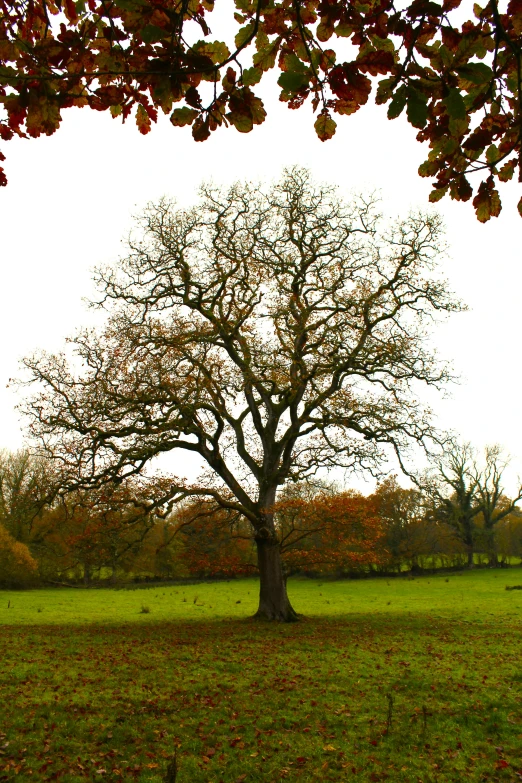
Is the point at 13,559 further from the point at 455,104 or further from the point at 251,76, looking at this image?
the point at 455,104

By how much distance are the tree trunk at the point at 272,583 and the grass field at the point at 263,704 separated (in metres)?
1.79

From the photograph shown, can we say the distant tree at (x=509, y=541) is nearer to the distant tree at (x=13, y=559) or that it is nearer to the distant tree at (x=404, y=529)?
the distant tree at (x=404, y=529)

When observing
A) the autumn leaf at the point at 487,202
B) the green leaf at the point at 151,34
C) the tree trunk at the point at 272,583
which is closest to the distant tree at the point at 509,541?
the tree trunk at the point at 272,583

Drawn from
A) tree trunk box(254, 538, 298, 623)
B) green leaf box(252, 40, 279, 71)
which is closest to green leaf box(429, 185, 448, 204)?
green leaf box(252, 40, 279, 71)

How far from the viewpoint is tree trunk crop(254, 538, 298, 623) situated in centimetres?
1823

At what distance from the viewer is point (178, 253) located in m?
18.9

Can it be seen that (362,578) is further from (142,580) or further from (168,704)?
(168,704)

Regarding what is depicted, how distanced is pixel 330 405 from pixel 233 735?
469 inches

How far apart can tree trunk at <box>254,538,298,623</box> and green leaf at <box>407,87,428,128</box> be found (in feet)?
55.9

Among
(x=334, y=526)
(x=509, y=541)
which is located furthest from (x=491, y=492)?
(x=334, y=526)

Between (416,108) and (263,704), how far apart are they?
8.63 m

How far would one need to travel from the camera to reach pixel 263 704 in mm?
8289

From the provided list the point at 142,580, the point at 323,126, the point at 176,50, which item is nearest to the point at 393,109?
the point at 323,126

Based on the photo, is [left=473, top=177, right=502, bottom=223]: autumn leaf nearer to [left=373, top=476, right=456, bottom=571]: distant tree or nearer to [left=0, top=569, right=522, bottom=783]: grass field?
[left=0, top=569, right=522, bottom=783]: grass field
